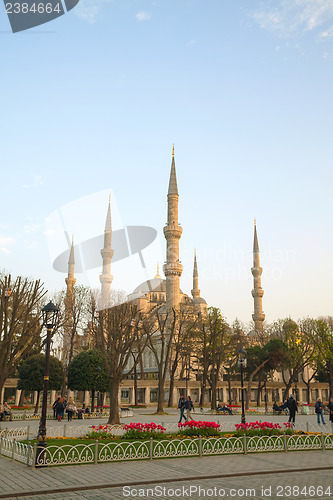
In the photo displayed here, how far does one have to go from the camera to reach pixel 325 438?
15.4m

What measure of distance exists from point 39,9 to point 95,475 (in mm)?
10634

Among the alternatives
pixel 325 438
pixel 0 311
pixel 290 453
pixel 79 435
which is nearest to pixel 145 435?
pixel 79 435

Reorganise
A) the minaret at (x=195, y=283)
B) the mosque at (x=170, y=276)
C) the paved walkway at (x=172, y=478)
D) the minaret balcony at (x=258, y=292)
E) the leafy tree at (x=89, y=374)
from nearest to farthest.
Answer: the paved walkway at (x=172, y=478)
the leafy tree at (x=89, y=374)
the mosque at (x=170, y=276)
the minaret balcony at (x=258, y=292)
the minaret at (x=195, y=283)

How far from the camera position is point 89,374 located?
31172mm

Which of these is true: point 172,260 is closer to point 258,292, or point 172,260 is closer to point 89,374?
point 258,292

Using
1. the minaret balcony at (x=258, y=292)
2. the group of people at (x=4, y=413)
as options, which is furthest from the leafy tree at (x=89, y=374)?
the minaret balcony at (x=258, y=292)

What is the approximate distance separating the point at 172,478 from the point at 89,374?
22343mm

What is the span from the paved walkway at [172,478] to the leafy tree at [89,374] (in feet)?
64.3

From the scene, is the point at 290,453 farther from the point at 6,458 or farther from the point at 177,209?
the point at 177,209

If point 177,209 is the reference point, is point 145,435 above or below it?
below

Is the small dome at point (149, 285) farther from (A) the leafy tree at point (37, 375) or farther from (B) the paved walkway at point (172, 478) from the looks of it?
(B) the paved walkway at point (172, 478)

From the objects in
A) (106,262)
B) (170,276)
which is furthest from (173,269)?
(106,262)

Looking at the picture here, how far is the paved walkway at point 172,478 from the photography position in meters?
8.56

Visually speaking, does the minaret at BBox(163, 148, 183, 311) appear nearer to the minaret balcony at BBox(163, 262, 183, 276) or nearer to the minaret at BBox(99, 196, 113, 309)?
the minaret balcony at BBox(163, 262, 183, 276)
